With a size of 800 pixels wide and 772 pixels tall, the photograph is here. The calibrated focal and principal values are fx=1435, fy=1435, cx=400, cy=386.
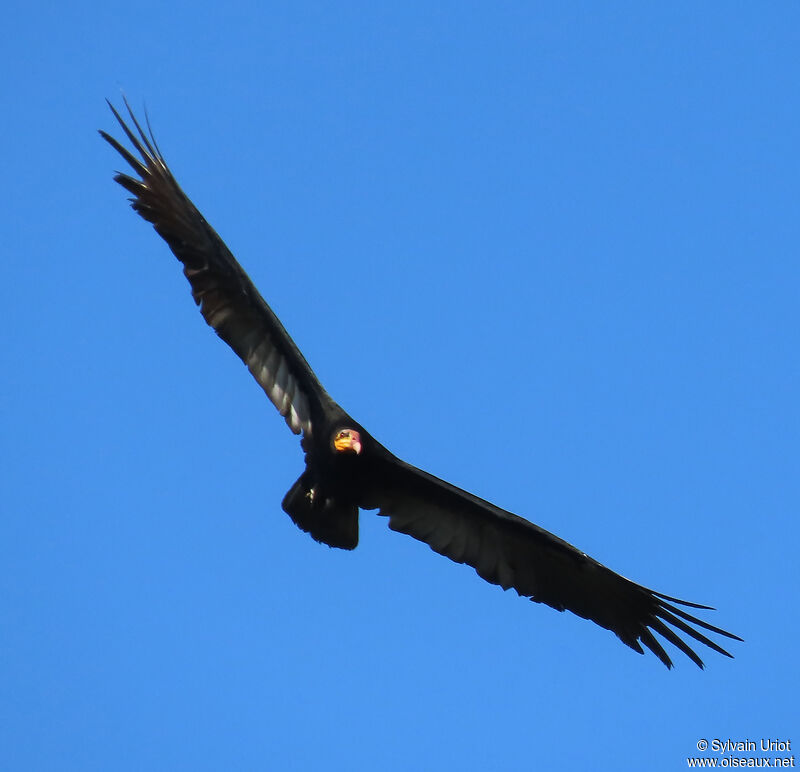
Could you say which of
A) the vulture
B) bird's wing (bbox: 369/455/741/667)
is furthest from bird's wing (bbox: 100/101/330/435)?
bird's wing (bbox: 369/455/741/667)

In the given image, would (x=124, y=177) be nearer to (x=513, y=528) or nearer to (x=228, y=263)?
(x=228, y=263)

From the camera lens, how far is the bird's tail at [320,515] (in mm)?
14289

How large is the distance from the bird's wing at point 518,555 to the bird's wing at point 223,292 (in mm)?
1163

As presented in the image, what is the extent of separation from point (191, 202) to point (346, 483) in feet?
10.4

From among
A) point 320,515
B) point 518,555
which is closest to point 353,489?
point 320,515

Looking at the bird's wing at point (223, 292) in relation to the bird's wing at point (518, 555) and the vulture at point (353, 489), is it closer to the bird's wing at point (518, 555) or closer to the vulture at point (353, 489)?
the vulture at point (353, 489)

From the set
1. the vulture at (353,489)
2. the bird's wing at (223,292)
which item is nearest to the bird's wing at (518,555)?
the vulture at (353,489)

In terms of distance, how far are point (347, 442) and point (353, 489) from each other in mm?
795

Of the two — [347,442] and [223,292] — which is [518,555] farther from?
[223,292]

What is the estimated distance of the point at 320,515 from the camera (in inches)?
566

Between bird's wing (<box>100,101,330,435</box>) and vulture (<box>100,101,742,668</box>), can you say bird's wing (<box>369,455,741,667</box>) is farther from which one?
bird's wing (<box>100,101,330,435</box>)

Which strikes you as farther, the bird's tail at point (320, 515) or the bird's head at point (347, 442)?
the bird's tail at point (320, 515)

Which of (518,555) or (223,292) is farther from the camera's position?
(518,555)

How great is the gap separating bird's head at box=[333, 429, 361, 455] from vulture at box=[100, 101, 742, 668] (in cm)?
1
